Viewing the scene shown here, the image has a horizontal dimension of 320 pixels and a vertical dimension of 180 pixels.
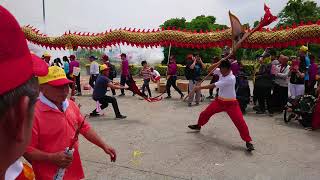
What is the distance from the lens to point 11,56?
0.80 metres

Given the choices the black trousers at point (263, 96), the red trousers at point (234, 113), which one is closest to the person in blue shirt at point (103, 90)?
the red trousers at point (234, 113)

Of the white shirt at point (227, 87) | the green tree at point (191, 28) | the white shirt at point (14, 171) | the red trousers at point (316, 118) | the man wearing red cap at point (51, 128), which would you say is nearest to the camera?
the white shirt at point (14, 171)

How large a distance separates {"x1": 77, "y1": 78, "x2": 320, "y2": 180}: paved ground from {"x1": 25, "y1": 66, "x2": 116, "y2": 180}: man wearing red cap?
2399mm

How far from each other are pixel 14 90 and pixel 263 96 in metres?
9.44

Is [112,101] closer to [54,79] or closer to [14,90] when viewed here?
[54,79]

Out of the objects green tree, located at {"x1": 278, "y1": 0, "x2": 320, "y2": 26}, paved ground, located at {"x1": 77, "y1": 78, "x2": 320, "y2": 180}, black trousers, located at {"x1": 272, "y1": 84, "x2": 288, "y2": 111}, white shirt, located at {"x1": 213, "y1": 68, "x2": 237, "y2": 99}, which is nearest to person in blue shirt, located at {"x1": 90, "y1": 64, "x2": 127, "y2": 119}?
paved ground, located at {"x1": 77, "y1": 78, "x2": 320, "y2": 180}

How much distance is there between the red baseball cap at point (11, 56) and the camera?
30.9 inches

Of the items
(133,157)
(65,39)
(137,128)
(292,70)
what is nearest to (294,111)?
(292,70)

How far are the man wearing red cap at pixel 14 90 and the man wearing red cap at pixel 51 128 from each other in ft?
4.59

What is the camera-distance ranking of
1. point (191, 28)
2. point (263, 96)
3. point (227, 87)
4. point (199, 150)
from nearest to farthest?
point (199, 150)
point (227, 87)
point (263, 96)
point (191, 28)

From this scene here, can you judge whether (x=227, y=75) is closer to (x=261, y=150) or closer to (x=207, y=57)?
(x=261, y=150)

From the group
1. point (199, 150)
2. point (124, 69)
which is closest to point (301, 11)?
point (124, 69)

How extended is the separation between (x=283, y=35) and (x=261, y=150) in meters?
5.91

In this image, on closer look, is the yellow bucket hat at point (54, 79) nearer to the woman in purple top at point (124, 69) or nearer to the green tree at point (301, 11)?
the woman in purple top at point (124, 69)
